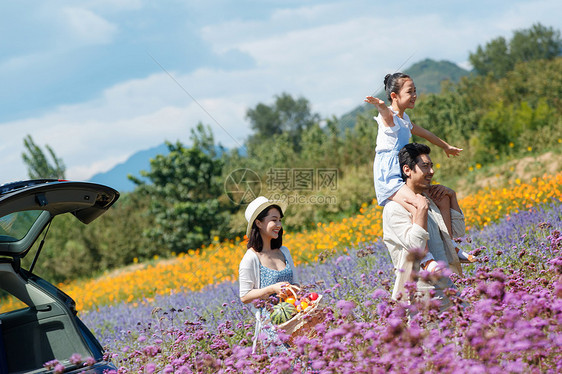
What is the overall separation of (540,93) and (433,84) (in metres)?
161

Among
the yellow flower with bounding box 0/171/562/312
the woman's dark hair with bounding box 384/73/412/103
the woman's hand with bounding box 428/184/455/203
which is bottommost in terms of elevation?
the yellow flower with bounding box 0/171/562/312

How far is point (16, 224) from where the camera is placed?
3.37 metres

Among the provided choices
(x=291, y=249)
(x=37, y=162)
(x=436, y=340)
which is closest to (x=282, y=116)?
(x=37, y=162)

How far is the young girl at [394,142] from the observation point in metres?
3.50

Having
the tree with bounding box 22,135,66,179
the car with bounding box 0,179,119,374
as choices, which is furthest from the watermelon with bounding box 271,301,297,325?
the tree with bounding box 22,135,66,179

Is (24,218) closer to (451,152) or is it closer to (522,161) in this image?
(451,152)

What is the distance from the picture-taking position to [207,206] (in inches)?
588

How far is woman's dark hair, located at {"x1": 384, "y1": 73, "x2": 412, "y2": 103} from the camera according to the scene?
3867 millimetres

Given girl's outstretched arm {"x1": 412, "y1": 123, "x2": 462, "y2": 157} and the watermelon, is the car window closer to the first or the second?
the watermelon

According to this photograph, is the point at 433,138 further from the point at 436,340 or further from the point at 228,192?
the point at 228,192

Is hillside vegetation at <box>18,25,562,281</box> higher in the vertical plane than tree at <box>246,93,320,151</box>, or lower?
lower

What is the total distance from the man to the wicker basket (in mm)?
540

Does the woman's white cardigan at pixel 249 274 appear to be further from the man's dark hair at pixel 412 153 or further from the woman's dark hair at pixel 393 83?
the woman's dark hair at pixel 393 83

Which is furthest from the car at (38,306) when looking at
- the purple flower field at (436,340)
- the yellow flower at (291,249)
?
the yellow flower at (291,249)
